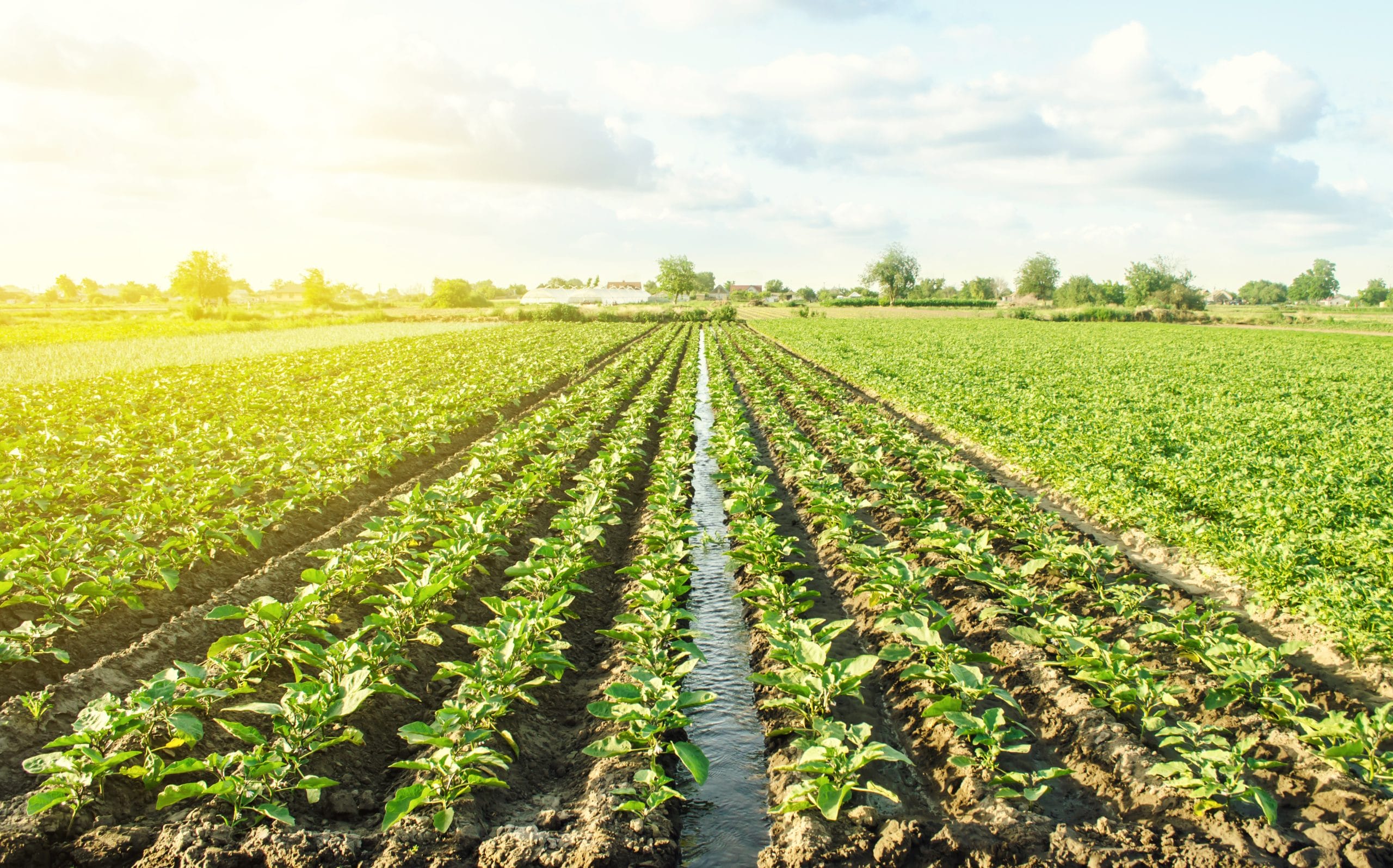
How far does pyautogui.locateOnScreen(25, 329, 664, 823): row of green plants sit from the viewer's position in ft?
11.5

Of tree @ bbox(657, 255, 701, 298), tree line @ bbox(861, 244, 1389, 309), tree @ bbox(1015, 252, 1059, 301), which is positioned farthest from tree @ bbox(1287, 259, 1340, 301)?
tree @ bbox(657, 255, 701, 298)

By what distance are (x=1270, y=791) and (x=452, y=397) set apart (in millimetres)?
13896

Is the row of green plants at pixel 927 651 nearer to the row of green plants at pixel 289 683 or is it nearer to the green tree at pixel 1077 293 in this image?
the row of green plants at pixel 289 683

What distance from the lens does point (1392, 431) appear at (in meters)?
13.3

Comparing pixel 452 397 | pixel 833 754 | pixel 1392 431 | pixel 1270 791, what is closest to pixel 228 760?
pixel 833 754

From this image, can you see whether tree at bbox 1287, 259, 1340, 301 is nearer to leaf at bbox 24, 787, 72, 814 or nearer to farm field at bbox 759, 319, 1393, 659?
farm field at bbox 759, 319, 1393, 659

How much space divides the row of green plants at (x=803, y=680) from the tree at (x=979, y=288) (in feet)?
454

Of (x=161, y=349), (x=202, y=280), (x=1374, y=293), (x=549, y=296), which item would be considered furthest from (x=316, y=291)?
(x=1374, y=293)

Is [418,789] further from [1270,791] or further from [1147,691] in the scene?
[1270,791]

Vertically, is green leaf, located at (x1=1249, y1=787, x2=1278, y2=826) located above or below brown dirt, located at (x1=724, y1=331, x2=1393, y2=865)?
above

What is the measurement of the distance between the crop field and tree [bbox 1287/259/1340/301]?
560ft

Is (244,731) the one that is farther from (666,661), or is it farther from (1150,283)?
(1150,283)

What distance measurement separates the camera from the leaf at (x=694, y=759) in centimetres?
373

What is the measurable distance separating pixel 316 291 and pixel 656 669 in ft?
310
